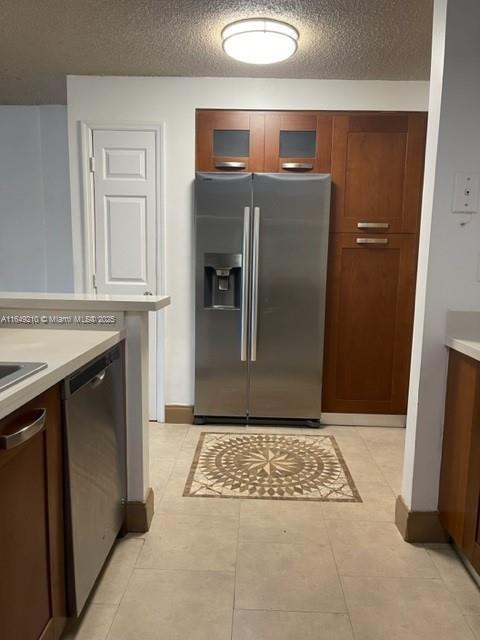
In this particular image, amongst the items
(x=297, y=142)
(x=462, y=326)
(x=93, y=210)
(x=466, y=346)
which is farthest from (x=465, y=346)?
(x=93, y=210)

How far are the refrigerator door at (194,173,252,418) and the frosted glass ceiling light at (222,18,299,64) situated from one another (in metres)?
0.72

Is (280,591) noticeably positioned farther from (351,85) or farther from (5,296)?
(351,85)

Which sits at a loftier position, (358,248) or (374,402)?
(358,248)

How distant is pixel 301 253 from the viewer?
3.04 meters

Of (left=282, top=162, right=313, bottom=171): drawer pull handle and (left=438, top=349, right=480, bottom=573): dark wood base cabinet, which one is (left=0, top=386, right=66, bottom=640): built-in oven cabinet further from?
(left=282, top=162, right=313, bottom=171): drawer pull handle

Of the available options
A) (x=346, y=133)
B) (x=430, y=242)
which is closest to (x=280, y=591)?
(x=430, y=242)

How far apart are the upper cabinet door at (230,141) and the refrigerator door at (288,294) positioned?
203 millimetres

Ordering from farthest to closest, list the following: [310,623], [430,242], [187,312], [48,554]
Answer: [187,312] → [430,242] → [310,623] → [48,554]

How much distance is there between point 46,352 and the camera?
4.37 ft

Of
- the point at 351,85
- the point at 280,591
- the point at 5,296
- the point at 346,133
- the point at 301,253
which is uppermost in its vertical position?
the point at 351,85

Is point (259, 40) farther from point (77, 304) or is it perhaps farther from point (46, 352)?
point (46, 352)

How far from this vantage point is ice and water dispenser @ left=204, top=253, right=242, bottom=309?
306 centimetres

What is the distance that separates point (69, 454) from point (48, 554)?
0.26m

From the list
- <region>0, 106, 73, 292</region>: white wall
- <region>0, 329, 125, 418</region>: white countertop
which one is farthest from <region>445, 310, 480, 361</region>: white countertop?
<region>0, 106, 73, 292</region>: white wall
